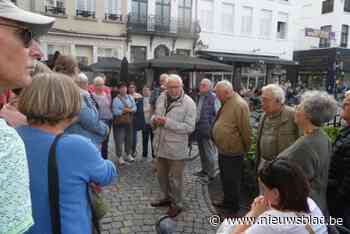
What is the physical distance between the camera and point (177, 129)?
4230 mm

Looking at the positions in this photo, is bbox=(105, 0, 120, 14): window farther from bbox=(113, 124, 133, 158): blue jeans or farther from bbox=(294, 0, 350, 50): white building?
bbox=(294, 0, 350, 50): white building

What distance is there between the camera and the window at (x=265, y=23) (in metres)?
25.0

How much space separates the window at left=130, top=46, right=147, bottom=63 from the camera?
20250 mm

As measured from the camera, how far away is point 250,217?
221 cm

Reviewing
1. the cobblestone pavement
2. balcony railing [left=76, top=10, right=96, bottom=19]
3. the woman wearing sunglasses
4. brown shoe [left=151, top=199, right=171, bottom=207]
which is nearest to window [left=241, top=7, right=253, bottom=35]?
balcony railing [left=76, top=10, right=96, bottom=19]

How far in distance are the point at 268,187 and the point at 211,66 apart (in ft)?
35.3

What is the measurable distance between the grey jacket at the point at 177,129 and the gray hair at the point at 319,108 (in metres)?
1.66

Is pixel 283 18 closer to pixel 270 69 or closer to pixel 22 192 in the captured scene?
pixel 270 69

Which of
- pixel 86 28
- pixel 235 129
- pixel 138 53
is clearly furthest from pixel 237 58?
pixel 235 129

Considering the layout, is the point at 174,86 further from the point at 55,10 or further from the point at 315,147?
the point at 55,10

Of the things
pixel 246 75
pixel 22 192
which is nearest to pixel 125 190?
Result: pixel 22 192

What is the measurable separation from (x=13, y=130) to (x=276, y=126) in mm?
3275

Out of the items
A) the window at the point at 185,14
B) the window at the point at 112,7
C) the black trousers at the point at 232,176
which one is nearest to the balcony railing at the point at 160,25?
the window at the point at 185,14

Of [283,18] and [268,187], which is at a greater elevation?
[283,18]
